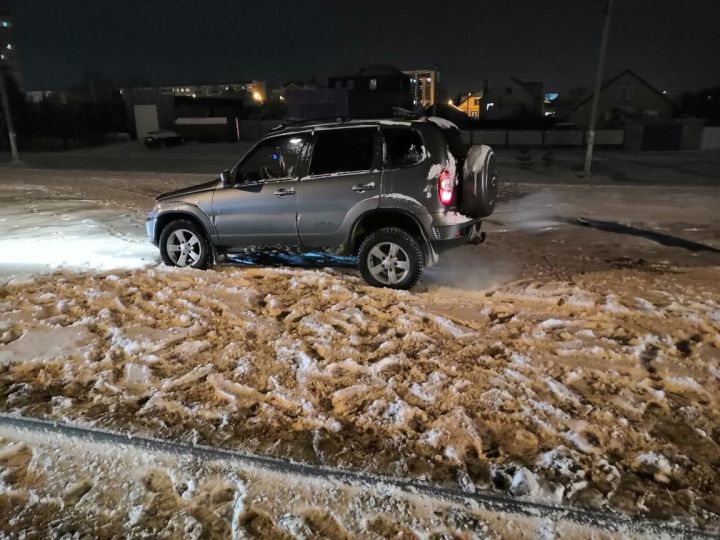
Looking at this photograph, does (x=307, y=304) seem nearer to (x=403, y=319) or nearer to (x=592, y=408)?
(x=403, y=319)

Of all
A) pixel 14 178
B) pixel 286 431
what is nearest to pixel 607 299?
pixel 286 431

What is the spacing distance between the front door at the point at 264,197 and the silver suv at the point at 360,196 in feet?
0.04

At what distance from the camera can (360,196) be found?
6.11 meters

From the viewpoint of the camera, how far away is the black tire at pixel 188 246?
23.1 ft

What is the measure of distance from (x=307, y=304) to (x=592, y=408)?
119 inches

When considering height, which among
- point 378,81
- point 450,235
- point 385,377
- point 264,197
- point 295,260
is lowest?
point 385,377

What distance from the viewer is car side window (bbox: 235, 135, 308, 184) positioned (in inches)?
255

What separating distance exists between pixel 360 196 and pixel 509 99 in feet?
170

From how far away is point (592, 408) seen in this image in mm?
3762

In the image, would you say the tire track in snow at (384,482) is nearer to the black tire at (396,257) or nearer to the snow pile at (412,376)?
the snow pile at (412,376)

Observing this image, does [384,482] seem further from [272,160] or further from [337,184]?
[272,160]

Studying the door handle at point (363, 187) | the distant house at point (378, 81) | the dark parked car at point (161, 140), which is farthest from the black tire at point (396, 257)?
the distant house at point (378, 81)

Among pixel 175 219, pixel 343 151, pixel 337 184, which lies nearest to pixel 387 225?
pixel 337 184

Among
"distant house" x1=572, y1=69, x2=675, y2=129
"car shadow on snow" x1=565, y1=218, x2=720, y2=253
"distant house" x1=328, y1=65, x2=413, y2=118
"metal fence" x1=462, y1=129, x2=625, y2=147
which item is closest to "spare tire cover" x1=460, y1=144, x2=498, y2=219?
"car shadow on snow" x1=565, y1=218, x2=720, y2=253
